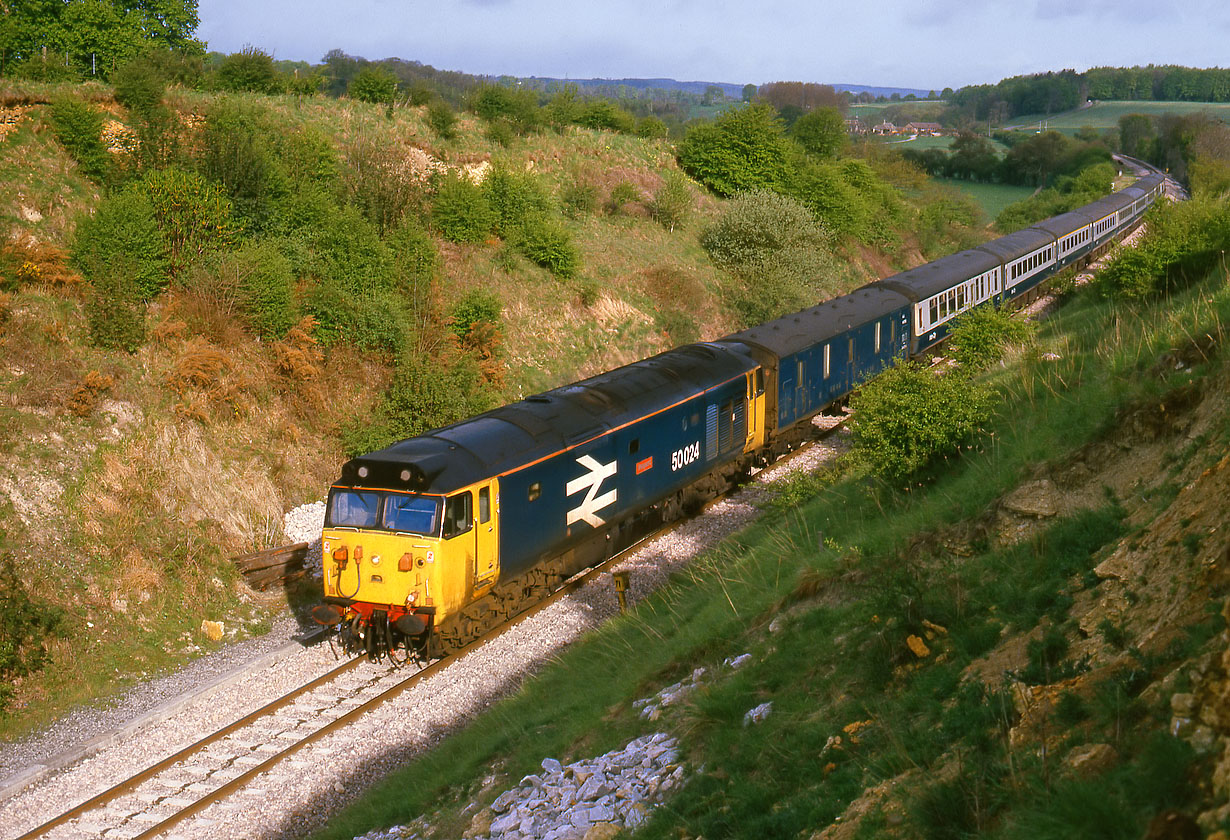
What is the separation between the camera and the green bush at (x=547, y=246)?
130 ft

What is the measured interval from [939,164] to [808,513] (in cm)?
11292

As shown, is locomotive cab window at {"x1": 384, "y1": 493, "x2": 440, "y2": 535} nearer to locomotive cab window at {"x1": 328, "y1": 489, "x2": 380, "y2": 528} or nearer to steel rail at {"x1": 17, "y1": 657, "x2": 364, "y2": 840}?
locomotive cab window at {"x1": 328, "y1": 489, "x2": 380, "y2": 528}

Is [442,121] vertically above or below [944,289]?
above

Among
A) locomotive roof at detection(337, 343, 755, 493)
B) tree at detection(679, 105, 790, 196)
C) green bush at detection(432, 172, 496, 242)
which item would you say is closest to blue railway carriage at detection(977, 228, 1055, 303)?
tree at detection(679, 105, 790, 196)

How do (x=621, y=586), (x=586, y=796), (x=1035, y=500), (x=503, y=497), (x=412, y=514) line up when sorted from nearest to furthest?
(x=586, y=796), (x=1035, y=500), (x=412, y=514), (x=503, y=497), (x=621, y=586)

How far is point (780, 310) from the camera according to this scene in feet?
145

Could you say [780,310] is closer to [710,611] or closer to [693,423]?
[693,423]

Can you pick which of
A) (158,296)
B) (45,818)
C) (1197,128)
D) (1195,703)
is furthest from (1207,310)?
(1197,128)

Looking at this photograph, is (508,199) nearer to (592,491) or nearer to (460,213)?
(460,213)

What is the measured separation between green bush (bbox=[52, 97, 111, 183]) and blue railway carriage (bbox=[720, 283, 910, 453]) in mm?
19946

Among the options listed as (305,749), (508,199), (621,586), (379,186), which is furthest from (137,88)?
(305,749)

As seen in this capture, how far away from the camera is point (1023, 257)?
129 feet

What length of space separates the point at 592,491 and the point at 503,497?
2.84 m

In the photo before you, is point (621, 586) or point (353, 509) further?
point (621, 586)
